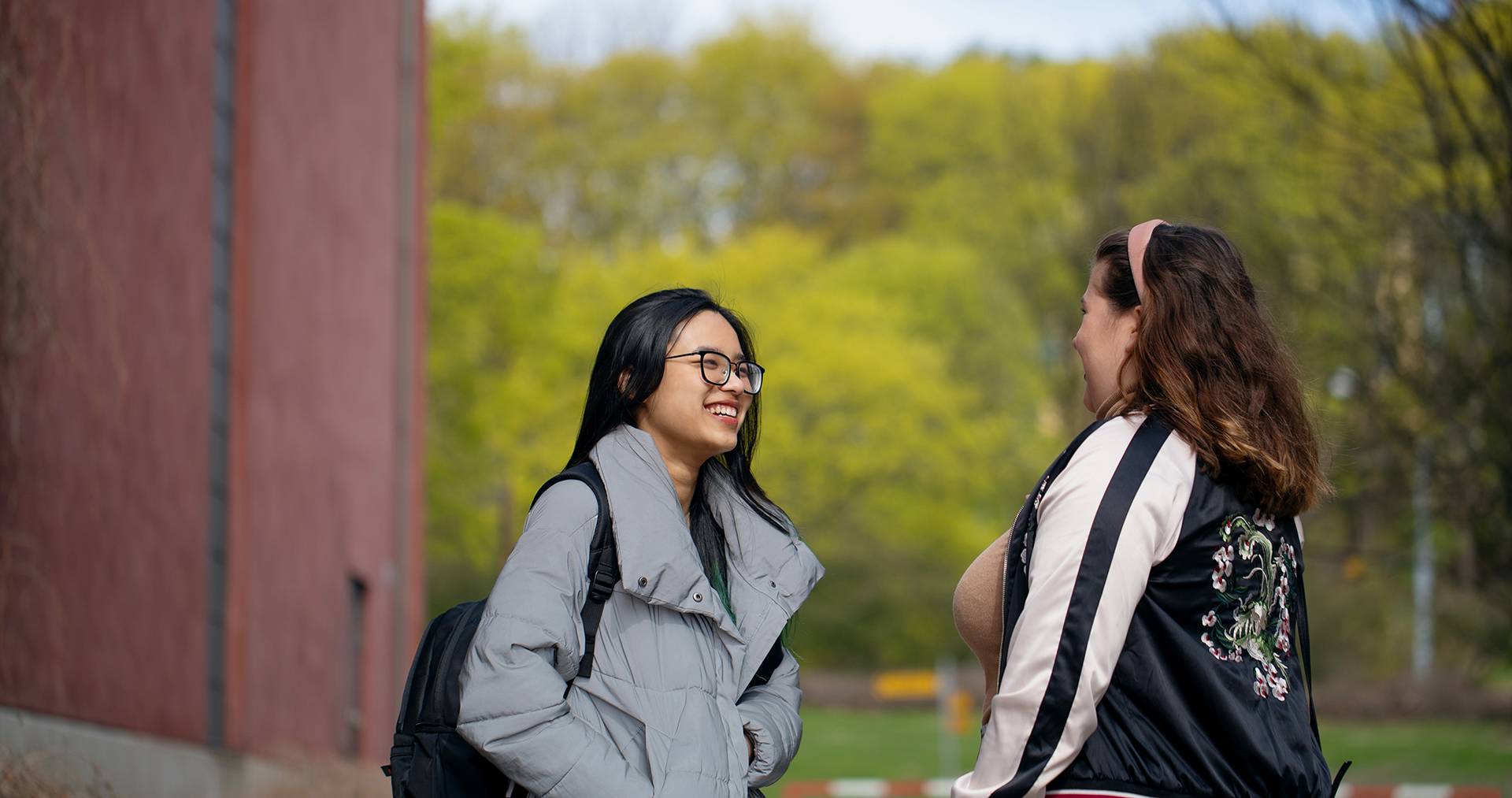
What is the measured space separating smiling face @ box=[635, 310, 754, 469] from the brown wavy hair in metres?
0.82

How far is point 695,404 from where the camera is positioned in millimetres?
3307

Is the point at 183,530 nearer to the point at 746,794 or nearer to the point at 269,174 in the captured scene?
the point at 269,174

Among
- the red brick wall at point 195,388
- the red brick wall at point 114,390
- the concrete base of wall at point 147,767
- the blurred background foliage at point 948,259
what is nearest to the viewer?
the concrete base of wall at point 147,767

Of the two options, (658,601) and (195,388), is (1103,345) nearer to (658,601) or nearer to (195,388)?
(658,601)

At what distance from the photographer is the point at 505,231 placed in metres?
26.9

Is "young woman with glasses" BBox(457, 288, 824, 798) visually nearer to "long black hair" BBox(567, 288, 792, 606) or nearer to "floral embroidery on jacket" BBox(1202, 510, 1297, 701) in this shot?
"long black hair" BBox(567, 288, 792, 606)

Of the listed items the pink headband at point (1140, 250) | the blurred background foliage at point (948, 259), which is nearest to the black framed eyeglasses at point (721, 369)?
the pink headband at point (1140, 250)

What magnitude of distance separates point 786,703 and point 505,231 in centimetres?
2412

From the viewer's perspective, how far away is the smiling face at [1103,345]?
9.68 ft

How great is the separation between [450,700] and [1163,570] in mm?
1248

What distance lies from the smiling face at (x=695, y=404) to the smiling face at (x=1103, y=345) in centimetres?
72

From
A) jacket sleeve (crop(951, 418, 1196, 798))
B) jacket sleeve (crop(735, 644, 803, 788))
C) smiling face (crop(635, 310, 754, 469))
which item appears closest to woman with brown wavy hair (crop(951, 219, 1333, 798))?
jacket sleeve (crop(951, 418, 1196, 798))

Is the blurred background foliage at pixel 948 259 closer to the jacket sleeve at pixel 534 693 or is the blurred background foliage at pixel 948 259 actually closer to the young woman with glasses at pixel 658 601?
the young woman with glasses at pixel 658 601

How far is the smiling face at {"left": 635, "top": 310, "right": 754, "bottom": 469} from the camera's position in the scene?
3.30m
